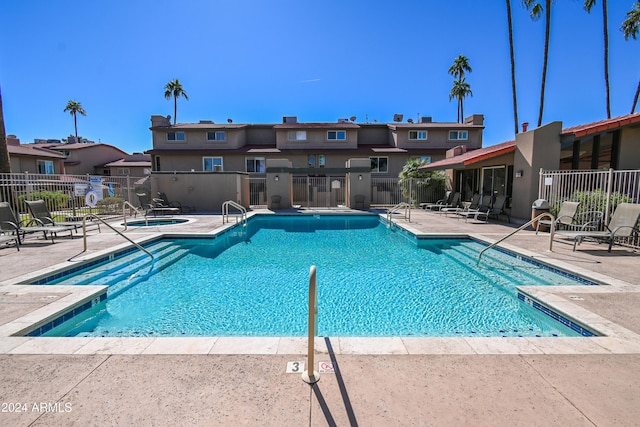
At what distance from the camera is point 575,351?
3117 mm

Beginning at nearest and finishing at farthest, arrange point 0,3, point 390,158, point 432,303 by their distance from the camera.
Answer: point 432,303
point 0,3
point 390,158

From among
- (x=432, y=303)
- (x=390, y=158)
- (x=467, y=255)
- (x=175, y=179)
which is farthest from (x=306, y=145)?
(x=432, y=303)

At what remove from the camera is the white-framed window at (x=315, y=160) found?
85.7ft

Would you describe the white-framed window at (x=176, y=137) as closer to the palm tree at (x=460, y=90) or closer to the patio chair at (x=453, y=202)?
the patio chair at (x=453, y=202)

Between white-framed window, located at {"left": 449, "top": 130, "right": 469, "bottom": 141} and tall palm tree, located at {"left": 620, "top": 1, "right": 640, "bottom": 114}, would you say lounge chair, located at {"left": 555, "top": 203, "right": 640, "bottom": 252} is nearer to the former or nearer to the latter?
white-framed window, located at {"left": 449, "top": 130, "right": 469, "bottom": 141}

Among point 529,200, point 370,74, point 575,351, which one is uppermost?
point 370,74

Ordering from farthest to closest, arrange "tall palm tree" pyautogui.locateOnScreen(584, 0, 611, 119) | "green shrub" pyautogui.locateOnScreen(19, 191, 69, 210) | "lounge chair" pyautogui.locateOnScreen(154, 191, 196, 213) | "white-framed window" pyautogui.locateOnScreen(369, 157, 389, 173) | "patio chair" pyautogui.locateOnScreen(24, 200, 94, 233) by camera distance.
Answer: "white-framed window" pyautogui.locateOnScreen(369, 157, 389, 173)
"tall palm tree" pyautogui.locateOnScreen(584, 0, 611, 119)
"lounge chair" pyautogui.locateOnScreen(154, 191, 196, 213)
"green shrub" pyautogui.locateOnScreen(19, 191, 69, 210)
"patio chair" pyautogui.locateOnScreen(24, 200, 94, 233)

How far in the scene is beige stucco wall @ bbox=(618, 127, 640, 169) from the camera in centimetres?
1123

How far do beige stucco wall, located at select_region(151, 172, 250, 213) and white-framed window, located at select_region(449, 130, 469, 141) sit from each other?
63.6 feet

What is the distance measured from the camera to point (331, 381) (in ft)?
8.60

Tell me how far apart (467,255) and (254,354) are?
7.30 m

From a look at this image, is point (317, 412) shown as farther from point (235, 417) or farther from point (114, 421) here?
point (114, 421)

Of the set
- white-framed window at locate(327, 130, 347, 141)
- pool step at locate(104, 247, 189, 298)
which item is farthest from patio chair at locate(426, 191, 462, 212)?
pool step at locate(104, 247, 189, 298)

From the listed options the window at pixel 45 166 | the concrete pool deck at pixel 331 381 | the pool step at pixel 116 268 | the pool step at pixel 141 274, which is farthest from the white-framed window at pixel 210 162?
the concrete pool deck at pixel 331 381
